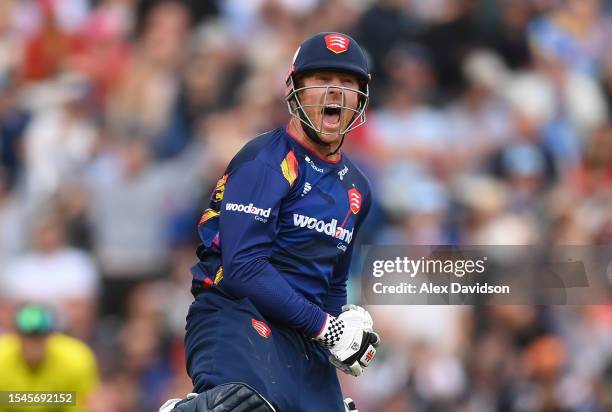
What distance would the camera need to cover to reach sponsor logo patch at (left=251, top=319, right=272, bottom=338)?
5121 mm

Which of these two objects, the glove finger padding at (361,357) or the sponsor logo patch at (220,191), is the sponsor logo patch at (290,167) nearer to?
the sponsor logo patch at (220,191)

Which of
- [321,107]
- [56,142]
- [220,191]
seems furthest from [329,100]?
[56,142]

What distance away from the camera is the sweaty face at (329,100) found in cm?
524

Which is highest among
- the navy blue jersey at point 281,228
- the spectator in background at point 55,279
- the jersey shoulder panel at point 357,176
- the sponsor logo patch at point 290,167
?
the spectator in background at point 55,279

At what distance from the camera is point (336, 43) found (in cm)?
527

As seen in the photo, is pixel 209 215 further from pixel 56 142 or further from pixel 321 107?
pixel 56 142

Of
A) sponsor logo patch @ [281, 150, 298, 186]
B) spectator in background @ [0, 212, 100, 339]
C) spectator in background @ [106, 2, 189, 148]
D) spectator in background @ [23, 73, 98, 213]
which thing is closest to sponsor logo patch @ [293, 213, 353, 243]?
sponsor logo patch @ [281, 150, 298, 186]

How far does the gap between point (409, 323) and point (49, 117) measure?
11.2 ft

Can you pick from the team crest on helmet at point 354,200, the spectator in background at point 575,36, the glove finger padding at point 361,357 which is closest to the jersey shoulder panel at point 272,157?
the team crest on helmet at point 354,200

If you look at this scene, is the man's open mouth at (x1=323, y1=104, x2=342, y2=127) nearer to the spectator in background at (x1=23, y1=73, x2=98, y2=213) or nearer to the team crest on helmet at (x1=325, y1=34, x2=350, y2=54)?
the team crest on helmet at (x1=325, y1=34, x2=350, y2=54)

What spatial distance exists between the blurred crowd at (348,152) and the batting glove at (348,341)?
13.8 ft

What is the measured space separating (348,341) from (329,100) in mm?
963

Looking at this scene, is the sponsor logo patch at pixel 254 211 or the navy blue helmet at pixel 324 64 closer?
the sponsor logo patch at pixel 254 211

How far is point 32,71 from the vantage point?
11.2m
